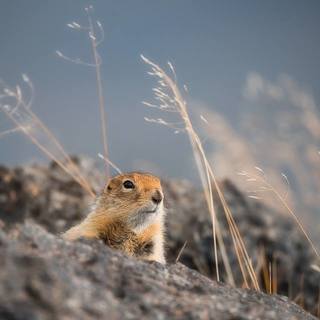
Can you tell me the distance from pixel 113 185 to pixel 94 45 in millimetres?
1169

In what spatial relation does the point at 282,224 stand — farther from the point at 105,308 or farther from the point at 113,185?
Answer: the point at 105,308

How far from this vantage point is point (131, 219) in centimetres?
482

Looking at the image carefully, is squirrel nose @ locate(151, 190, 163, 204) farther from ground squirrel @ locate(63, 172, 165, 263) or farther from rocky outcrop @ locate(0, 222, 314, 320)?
rocky outcrop @ locate(0, 222, 314, 320)

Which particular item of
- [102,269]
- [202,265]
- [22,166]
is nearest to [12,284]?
[102,269]

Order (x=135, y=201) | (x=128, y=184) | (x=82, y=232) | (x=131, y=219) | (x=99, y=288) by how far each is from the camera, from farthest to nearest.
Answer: (x=128, y=184)
(x=135, y=201)
(x=131, y=219)
(x=82, y=232)
(x=99, y=288)

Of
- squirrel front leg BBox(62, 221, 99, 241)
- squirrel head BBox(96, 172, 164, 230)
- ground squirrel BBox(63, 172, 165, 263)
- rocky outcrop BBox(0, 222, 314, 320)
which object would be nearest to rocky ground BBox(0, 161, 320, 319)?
rocky outcrop BBox(0, 222, 314, 320)

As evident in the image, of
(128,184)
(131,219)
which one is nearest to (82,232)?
(131,219)

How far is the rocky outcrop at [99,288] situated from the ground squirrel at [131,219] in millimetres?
1204

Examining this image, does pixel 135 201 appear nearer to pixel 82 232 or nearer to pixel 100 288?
pixel 82 232

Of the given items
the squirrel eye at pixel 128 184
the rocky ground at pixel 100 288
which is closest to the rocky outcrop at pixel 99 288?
the rocky ground at pixel 100 288

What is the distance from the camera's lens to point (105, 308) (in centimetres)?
241

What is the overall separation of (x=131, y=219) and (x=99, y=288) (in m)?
2.26

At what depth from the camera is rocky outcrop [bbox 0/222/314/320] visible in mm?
2225

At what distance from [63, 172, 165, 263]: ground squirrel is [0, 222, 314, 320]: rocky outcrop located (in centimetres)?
120
